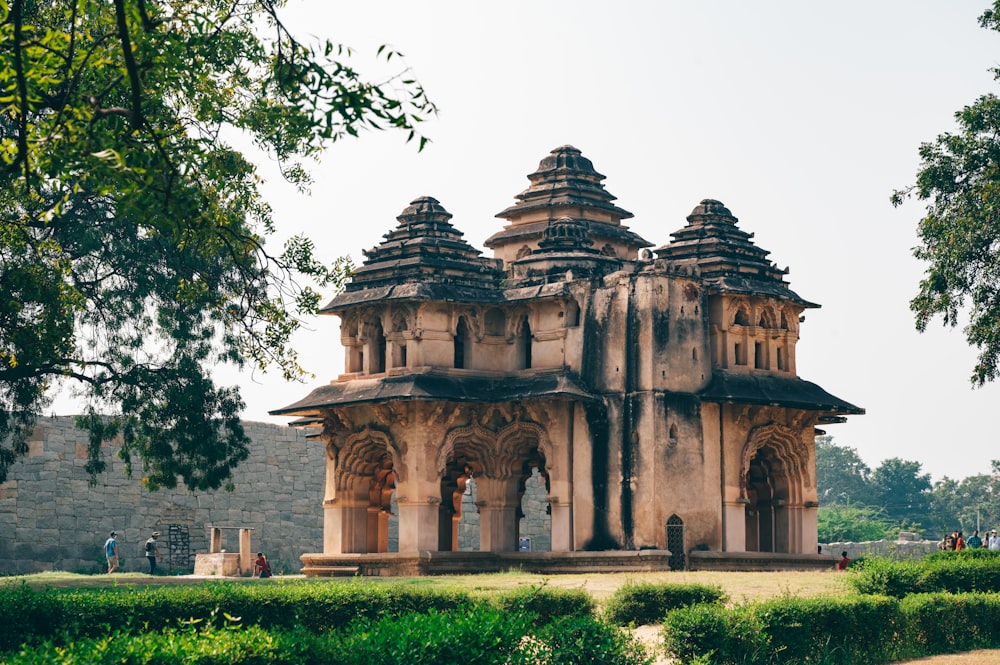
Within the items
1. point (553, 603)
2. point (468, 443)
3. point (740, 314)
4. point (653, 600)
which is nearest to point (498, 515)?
point (468, 443)

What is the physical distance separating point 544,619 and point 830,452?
279ft

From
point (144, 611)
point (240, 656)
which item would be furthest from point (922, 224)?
point (240, 656)

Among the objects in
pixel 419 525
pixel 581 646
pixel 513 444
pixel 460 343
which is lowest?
pixel 581 646

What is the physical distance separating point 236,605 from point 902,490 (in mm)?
82101

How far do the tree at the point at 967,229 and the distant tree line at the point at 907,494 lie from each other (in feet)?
190

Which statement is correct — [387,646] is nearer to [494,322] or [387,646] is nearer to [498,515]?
[498,515]

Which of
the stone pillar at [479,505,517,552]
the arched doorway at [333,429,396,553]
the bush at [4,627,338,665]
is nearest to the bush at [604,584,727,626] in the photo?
the bush at [4,627,338,665]

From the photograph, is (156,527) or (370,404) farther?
(156,527)

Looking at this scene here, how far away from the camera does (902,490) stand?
92.9 m

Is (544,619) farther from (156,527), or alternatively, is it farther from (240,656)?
(156,527)

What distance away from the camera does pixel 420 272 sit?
31.2 m

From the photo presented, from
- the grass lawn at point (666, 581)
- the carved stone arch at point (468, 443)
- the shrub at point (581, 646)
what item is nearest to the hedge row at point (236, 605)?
the shrub at point (581, 646)

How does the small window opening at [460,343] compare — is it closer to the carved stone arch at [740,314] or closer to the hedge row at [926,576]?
the carved stone arch at [740,314]

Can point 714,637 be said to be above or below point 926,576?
below
